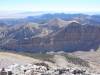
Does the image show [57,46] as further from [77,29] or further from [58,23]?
[58,23]

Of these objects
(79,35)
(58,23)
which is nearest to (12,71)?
(79,35)

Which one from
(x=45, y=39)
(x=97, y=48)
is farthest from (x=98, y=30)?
(x=45, y=39)

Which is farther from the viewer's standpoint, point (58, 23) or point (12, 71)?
point (58, 23)

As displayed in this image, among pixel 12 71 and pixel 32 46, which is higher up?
pixel 12 71

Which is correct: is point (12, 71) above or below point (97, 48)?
above

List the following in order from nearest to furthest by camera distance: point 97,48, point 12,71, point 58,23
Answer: point 12,71
point 97,48
point 58,23

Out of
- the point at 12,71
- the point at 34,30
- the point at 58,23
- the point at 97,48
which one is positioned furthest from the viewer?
the point at 58,23

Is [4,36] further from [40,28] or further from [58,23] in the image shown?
A: [58,23]

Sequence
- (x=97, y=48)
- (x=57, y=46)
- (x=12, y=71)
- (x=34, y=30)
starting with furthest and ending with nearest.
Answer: (x=34, y=30) → (x=57, y=46) → (x=97, y=48) → (x=12, y=71)

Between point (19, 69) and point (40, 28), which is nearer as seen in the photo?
point (19, 69)
